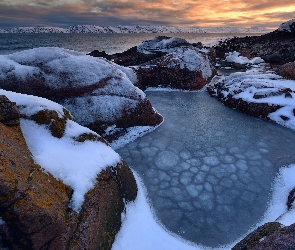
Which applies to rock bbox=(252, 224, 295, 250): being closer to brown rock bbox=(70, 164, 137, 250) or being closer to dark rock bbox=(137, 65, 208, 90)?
brown rock bbox=(70, 164, 137, 250)

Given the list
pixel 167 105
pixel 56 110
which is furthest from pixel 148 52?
pixel 56 110

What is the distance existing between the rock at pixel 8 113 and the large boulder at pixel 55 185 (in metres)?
0.06

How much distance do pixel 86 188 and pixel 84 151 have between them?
3.11 ft

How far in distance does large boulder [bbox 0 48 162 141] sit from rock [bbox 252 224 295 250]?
6.02m

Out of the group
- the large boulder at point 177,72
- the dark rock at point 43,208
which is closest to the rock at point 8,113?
the dark rock at point 43,208

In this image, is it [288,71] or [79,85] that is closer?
[79,85]

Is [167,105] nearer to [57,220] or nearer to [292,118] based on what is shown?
[292,118]

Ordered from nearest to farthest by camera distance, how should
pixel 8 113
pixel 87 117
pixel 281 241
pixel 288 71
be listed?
pixel 281 241, pixel 8 113, pixel 87 117, pixel 288 71

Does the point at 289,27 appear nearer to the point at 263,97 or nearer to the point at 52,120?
the point at 263,97

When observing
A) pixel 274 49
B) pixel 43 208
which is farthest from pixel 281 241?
pixel 274 49

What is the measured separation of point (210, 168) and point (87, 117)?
4.31 metres

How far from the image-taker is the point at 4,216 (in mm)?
2770

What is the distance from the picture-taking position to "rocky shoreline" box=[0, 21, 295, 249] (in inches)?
114

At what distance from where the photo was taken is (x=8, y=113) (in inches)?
156
